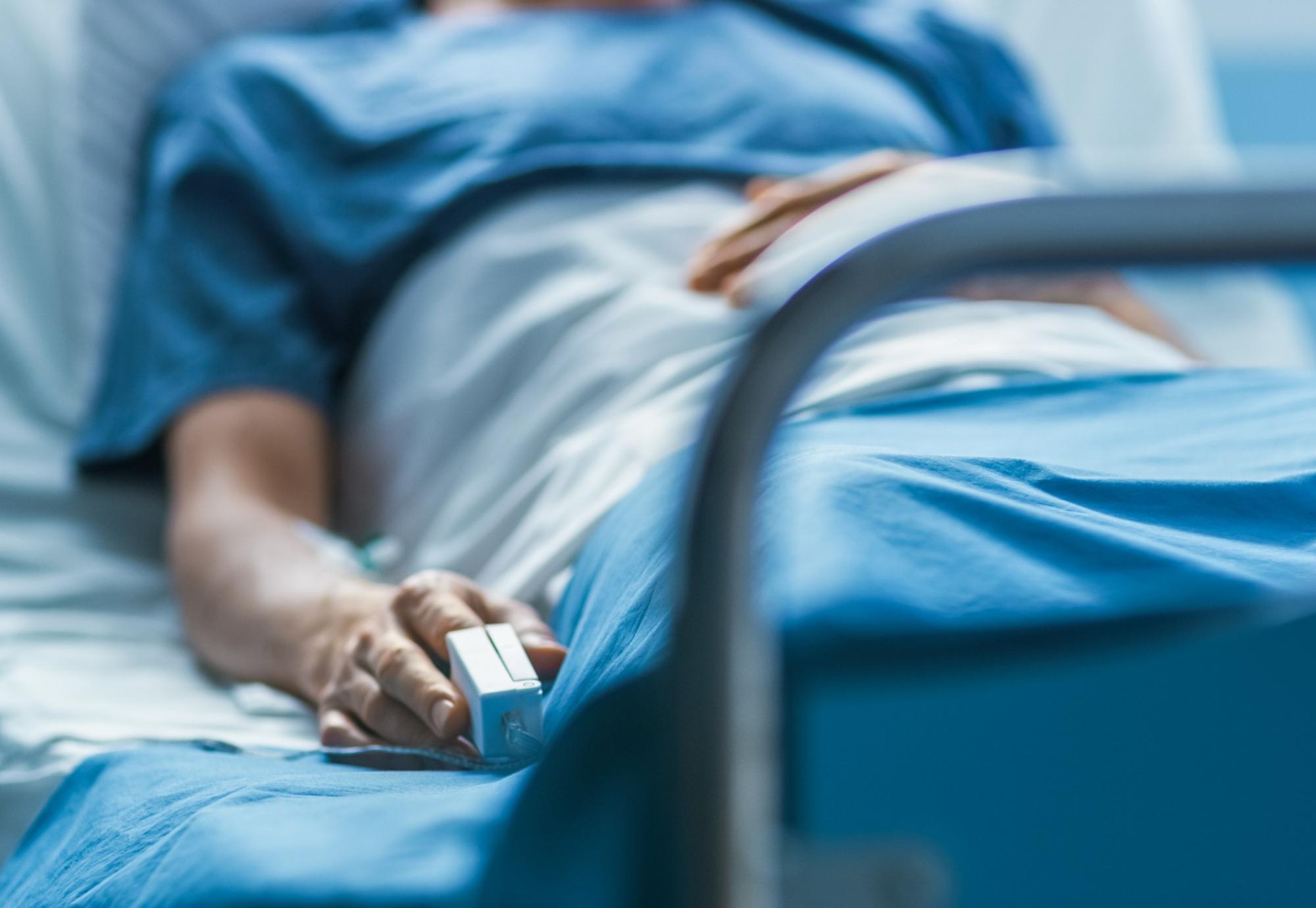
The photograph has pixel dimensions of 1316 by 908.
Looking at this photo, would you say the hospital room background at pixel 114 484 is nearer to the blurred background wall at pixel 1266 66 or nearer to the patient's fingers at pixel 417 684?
the patient's fingers at pixel 417 684

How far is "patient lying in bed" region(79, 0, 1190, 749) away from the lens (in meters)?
0.84

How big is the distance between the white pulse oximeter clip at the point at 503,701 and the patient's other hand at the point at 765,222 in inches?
16.2

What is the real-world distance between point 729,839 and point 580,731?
3.4 inches

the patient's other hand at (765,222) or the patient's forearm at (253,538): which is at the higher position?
the patient's other hand at (765,222)

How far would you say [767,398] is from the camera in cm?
34

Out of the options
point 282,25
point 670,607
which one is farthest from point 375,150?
point 670,607

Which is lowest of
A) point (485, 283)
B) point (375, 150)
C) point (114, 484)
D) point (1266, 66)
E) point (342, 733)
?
point (342, 733)

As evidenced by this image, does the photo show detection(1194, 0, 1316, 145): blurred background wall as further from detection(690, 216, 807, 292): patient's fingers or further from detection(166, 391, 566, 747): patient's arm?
detection(166, 391, 566, 747): patient's arm

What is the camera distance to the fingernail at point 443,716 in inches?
23.1

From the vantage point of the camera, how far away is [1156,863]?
39cm

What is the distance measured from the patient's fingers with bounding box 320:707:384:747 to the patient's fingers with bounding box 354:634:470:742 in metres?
0.01

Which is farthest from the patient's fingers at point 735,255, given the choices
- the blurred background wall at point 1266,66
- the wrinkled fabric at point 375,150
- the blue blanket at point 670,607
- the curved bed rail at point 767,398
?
the blurred background wall at point 1266,66

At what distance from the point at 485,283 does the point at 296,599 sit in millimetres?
302

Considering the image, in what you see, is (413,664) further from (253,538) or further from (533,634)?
(253,538)
